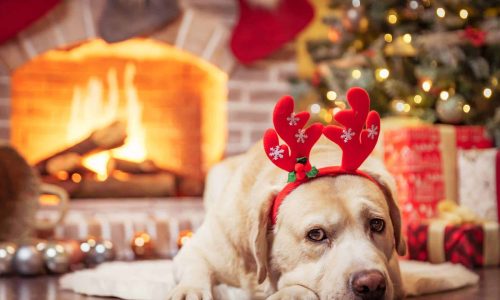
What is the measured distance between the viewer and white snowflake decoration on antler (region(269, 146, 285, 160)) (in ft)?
5.08

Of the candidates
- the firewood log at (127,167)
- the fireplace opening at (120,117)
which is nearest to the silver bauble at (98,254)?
the fireplace opening at (120,117)

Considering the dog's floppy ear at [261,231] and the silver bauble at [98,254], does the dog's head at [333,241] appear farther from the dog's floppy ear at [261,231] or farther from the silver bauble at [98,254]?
the silver bauble at [98,254]

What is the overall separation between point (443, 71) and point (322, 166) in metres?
1.85

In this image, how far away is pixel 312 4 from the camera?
393 cm

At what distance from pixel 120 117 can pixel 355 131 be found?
2.48 m

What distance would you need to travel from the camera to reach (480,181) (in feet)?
9.30

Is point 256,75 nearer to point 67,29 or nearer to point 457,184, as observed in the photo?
point 67,29

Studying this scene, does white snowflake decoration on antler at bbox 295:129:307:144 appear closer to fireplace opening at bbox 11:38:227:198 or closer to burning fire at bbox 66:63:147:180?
fireplace opening at bbox 11:38:227:198

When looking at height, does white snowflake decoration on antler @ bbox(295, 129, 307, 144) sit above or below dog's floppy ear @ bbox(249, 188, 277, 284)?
above

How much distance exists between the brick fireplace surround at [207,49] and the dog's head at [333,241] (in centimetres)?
224

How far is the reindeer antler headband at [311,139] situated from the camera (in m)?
1.53

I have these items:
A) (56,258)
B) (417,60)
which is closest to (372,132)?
(56,258)

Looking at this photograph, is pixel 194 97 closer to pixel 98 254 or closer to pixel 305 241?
pixel 98 254

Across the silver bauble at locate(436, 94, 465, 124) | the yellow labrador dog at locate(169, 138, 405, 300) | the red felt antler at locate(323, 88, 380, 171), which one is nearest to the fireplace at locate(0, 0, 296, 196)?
the silver bauble at locate(436, 94, 465, 124)
